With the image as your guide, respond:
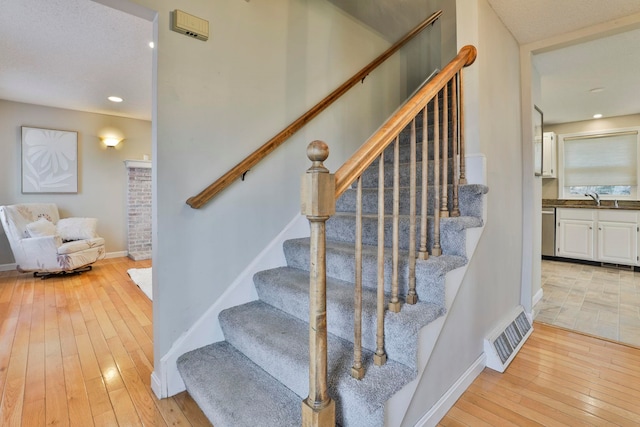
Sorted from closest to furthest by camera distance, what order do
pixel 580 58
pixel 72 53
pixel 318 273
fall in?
pixel 318 273 < pixel 580 58 < pixel 72 53

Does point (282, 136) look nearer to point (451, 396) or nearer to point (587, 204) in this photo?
point (451, 396)

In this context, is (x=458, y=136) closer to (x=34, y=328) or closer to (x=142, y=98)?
(x=34, y=328)

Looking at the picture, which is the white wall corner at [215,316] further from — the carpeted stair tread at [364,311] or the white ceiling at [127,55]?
Result: the white ceiling at [127,55]

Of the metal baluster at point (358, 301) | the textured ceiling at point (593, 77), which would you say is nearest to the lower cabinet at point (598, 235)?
the textured ceiling at point (593, 77)

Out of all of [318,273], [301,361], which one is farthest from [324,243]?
[301,361]

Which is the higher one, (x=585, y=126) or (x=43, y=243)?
(x=585, y=126)

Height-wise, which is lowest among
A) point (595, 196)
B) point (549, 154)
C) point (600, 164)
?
point (595, 196)

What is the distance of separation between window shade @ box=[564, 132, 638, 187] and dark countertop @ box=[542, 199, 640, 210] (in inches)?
13.5

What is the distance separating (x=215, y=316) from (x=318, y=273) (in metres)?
1.10

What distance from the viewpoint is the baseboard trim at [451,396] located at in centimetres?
134

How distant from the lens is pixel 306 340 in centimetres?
137

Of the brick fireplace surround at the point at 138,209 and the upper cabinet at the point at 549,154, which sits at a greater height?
the upper cabinet at the point at 549,154

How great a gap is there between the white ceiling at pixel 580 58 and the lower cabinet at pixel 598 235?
1493mm

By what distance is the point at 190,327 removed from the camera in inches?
64.8
